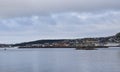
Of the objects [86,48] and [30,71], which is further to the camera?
[86,48]

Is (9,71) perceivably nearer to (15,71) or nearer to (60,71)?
(15,71)

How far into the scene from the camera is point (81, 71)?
137 ft

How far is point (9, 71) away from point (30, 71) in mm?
2805

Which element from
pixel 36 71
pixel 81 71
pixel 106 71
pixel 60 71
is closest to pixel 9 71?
pixel 36 71

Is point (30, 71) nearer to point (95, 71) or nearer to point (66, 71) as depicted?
point (66, 71)

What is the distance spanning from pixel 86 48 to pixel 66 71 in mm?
146408

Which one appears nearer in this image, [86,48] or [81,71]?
[81,71]

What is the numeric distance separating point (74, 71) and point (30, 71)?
5.94 meters

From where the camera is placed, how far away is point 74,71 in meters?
41.7

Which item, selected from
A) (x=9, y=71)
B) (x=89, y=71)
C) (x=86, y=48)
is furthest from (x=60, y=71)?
(x=86, y=48)

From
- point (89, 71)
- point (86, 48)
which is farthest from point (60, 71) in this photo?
point (86, 48)

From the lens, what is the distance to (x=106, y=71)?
40.6 metres

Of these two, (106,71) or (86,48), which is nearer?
(106,71)

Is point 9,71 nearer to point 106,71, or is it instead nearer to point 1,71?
point 1,71
